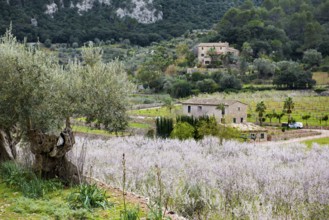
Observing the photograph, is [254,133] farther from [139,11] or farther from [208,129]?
[139,11]

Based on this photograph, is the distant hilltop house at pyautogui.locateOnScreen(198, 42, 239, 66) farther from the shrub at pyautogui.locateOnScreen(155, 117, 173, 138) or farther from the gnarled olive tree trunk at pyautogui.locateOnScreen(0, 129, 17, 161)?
the gnarled olive tree trunk at pyautogui.locateOnScreen(0, 129, 17, 161)

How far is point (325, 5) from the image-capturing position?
12862 centimetres

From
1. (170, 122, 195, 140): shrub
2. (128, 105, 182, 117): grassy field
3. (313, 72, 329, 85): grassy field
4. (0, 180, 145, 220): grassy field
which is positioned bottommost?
(128, 105, 182, 117): grassy field

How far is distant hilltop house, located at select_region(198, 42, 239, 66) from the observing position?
102562 millimetres

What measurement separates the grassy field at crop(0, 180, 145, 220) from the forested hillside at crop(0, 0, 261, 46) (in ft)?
361

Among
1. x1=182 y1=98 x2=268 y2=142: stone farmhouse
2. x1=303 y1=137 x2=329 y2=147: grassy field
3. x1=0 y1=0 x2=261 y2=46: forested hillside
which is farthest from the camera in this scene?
x1=0 y1=0 x2=261 y2=46: forested hillside

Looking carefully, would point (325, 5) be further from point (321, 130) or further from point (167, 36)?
point (321, 130)

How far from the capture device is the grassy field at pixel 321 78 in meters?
85.2

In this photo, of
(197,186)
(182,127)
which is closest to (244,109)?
(182,127)

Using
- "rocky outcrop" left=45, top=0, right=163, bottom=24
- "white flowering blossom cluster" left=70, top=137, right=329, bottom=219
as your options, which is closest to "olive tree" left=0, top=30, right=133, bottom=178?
"white flowering blossom cluster" left=70, top=137, right=329, bottom=219

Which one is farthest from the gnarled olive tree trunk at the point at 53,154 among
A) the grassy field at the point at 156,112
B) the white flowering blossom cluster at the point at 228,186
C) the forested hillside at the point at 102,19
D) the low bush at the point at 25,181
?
the forested hillside at the point at 102,19

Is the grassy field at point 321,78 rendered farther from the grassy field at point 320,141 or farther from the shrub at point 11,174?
the shrub at point 11,174

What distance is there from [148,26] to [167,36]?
18.6m

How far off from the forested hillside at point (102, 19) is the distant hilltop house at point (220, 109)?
78018 millimetres
